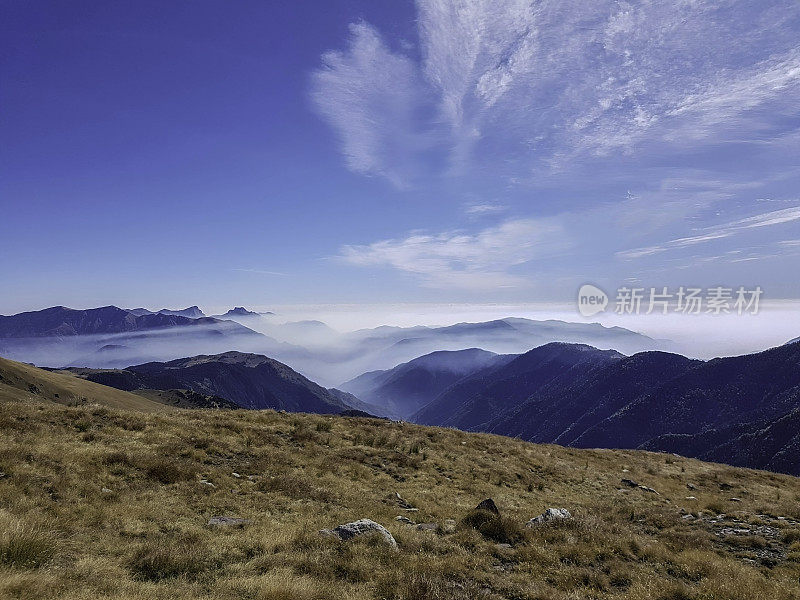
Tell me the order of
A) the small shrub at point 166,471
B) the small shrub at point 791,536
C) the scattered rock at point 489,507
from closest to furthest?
the small shrub at point 791,536 < the scattered rock at point 489,507 < the small shrub at point 166,471

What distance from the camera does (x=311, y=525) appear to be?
12.5m

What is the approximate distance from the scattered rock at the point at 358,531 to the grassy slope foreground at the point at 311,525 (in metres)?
0.39

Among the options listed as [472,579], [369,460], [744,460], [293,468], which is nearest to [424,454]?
[369,460]

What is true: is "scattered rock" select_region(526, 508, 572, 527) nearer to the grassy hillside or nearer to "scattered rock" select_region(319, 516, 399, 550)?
"scattered rock" select_region(319, 516, 399, 550)

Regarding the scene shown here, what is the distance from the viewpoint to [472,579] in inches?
365

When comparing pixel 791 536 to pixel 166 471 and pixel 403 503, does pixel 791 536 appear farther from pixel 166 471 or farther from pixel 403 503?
pixel 166 471

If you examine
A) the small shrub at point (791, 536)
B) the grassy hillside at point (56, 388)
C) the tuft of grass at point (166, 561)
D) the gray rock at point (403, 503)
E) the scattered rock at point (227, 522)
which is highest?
the tuft of grass at point (166, 561)

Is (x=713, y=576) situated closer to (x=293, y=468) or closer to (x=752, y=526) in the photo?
(x=752, y=526)

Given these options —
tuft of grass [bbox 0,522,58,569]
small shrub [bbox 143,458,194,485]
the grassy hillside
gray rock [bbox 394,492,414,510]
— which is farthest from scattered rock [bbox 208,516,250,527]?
the grassy hillside

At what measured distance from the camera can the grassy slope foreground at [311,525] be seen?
8.49 m

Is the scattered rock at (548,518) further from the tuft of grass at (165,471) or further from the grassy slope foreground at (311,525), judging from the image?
the tuft of grass at (165,471)

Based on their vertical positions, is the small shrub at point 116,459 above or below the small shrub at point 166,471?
above

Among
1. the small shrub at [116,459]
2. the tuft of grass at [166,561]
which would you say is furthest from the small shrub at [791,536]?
the small shrub at [116,459]

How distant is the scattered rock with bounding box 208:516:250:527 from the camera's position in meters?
11.9
